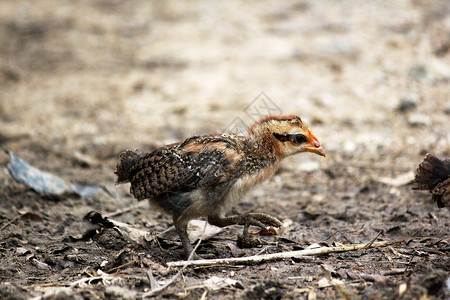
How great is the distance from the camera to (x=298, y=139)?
4891 mm

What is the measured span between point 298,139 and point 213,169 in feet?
2.65

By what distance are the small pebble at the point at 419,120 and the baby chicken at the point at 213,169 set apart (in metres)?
3.84

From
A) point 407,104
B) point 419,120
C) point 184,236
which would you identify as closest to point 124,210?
point 184,236

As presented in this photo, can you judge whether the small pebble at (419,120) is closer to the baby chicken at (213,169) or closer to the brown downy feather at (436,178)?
the baby chicken at (213,169)

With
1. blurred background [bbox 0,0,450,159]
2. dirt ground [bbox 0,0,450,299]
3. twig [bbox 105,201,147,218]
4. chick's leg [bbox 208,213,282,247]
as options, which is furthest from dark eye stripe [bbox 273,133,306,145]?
blurred background [bbox 0,0,450,159]

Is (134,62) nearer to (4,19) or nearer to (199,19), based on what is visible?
(199,19)

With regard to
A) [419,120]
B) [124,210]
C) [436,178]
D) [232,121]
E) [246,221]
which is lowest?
[124,210]

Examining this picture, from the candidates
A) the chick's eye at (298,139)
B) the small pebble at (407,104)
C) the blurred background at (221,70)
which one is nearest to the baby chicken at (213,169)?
the chick's eye at (298,139)

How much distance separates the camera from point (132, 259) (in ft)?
14.1

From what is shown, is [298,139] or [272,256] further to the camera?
[298,139]

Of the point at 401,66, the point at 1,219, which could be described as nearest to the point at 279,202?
the point at 1,219

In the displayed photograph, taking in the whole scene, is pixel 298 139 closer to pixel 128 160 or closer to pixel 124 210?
pixel 128 160

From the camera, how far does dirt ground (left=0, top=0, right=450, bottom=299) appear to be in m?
4.21

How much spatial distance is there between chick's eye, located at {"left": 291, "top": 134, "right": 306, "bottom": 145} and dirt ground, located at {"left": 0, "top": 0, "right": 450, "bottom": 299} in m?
0.87
